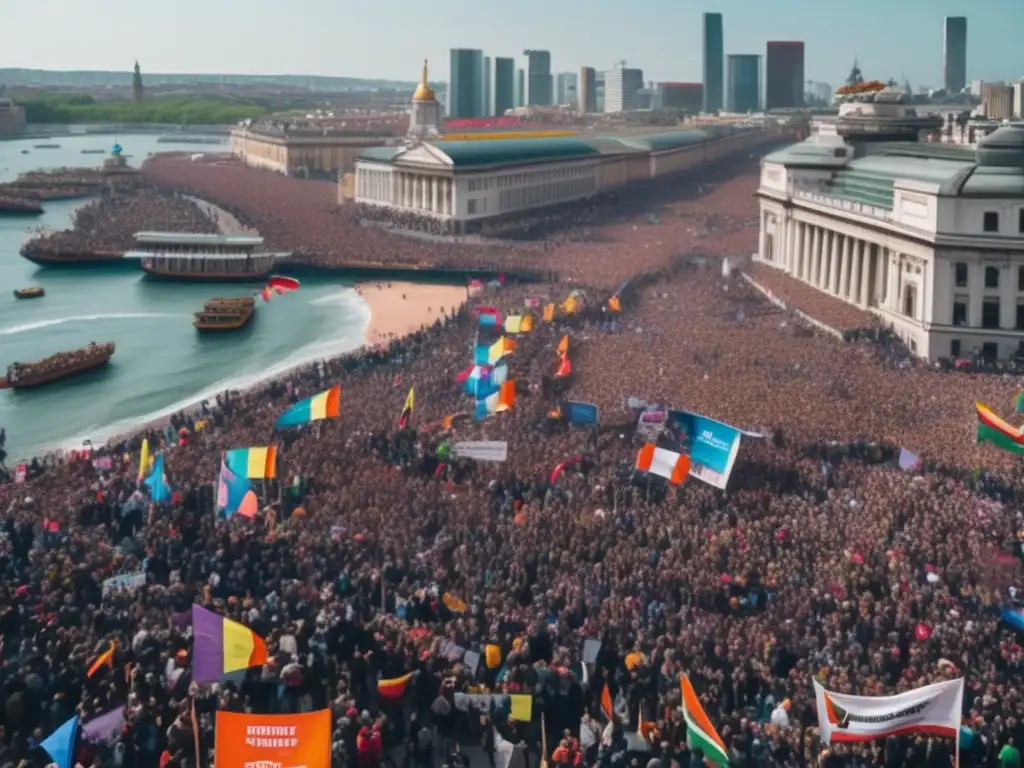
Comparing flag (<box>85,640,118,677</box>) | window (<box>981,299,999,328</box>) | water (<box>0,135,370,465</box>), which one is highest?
window (<box>981,299,999,328</box>)

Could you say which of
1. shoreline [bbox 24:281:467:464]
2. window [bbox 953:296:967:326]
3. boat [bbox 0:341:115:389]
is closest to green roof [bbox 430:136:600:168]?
shoreline [bbox 24:281:467:464]

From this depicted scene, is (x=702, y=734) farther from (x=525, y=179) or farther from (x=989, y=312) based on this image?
(x=525, y=179)

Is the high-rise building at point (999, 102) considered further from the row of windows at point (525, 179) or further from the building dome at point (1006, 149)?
the building dome at point (1006, 149)

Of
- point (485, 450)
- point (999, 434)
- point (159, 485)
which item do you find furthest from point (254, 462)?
point (999, 434)

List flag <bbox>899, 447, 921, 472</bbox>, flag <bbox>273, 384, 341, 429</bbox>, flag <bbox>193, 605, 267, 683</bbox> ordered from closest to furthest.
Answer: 1. flag <bbox>193, 605, 267, 683</bbox>
2. flag <bbox>899, 447, 921, 472</bbox>
3. flag <bbox>273, 384, 341, 429</bbox>

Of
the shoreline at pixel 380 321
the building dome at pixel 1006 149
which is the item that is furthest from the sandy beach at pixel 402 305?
the building dome at pixel 1006 149

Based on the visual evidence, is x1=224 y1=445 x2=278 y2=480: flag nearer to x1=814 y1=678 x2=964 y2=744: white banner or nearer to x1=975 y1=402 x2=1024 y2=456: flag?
x1=814 y1=678 x2=964 y2=744: white banner
